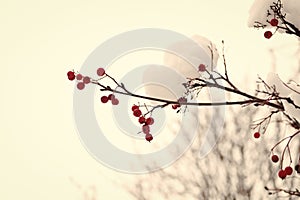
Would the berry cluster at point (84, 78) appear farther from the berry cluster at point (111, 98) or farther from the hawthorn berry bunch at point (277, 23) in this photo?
the hawthorn berry bunch at point (277, 23)

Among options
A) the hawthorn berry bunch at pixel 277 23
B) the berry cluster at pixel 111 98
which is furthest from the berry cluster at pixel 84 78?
the hawthorn berry bunch at pixel 277 23

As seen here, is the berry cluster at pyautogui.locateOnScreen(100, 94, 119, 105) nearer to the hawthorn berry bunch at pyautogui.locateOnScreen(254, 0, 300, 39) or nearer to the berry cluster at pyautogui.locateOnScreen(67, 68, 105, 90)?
the berry cluster at pyautogui.locateOnScreen(67, 68, 105, 90)

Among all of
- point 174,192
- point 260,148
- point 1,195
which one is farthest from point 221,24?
point 1,195

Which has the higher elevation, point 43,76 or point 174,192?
point 43,76

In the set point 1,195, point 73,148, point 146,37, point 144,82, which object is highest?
point 146,37

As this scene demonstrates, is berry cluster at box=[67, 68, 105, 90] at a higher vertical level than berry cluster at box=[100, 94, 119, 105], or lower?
higher

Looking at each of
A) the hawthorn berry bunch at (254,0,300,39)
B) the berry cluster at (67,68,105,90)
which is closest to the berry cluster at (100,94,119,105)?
the berry cluster at (67,68,105,90)

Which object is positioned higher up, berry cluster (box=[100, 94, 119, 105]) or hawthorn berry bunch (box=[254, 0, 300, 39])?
hawthorn berry bunch (box=[254, 0, 300, 39])

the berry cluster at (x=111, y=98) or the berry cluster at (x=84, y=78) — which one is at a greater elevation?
the berry cluster at (x=84, y=78)

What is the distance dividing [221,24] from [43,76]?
47 centimetres

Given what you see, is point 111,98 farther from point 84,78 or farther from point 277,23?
point 277,23

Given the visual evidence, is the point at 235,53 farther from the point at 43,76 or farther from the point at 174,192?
the point at 43,76

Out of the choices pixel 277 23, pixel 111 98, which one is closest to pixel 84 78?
pixel 111 98

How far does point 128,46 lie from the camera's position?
3.47 feet
